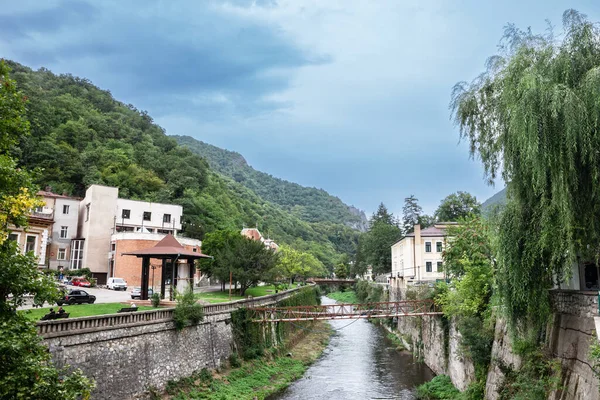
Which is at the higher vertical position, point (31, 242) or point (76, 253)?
point (31, 242)

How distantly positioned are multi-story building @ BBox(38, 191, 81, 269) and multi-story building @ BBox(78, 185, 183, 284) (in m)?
1.00

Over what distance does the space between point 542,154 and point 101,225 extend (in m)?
57.7

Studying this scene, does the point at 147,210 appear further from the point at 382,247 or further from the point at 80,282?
the point at 382,247

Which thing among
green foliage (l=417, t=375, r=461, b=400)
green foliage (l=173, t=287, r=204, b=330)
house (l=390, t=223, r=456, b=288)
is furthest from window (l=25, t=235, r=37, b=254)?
house (l=390, t=223, r=456, b=288)

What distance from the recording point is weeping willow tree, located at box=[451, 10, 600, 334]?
41.1 feet

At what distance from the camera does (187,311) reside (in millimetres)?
24828

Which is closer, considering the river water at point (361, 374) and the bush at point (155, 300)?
the river water at point (361, 374)

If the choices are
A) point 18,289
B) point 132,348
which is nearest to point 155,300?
point 132,348

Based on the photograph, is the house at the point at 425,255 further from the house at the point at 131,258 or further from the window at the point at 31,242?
the window at the point at 31,242

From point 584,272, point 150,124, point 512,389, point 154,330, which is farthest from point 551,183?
point 150,124

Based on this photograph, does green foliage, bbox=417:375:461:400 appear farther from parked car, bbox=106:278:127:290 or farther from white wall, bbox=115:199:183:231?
white wall, bbox=115:199:183:231

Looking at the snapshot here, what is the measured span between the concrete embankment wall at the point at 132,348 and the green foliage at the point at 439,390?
40.9 ft

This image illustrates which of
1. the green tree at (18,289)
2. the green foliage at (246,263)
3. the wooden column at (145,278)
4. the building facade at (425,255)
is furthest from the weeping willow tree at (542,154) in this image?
the building facade at (425,255)

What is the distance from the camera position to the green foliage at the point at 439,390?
23.9 metres
